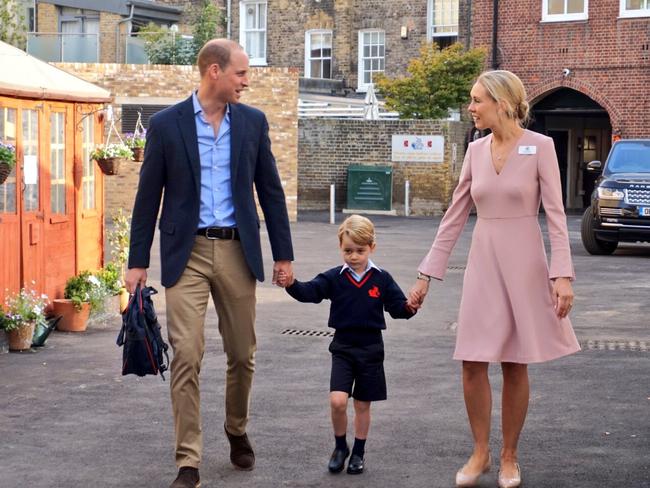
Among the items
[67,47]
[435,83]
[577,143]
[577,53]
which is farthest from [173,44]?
[577,143]

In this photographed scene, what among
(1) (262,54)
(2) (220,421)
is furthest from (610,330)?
(1) (262,54)

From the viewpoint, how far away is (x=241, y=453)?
6.81 metres

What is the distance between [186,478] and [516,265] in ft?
6.08

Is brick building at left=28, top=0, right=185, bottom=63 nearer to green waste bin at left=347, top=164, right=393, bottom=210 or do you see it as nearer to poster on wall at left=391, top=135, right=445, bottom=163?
green waste bin at left=347, top=164, right=393, bottom=210

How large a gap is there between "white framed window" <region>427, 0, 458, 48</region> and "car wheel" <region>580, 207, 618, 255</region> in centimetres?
1845

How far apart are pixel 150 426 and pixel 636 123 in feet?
91.8

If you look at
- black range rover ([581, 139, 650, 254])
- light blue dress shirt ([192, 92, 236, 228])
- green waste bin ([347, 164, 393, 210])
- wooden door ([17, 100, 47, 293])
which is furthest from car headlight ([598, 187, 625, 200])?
light blue dress shirt ([192, 92, 236, 228])

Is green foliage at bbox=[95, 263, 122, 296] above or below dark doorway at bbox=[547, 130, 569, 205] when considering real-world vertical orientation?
below

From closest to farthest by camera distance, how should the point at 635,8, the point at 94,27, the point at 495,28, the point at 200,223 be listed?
the point at 200,223 < the point at 635,8 < the point at 495,28 < the point at 94,27

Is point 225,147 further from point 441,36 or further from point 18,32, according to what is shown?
point 441,36

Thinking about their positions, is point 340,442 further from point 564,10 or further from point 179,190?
point 564,10

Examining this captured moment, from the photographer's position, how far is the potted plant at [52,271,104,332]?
12.3 metres

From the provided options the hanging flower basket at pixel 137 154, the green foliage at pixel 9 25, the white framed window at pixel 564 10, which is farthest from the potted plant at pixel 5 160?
the white framed window at pixel 564 10

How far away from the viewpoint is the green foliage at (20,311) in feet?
35.7
